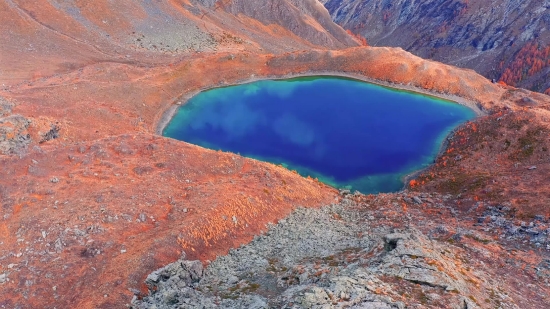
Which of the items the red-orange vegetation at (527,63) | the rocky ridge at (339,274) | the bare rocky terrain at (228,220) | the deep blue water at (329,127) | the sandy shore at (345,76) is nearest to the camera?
the rocky ridge at (339,274)

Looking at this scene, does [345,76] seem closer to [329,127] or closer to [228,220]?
[329,127]

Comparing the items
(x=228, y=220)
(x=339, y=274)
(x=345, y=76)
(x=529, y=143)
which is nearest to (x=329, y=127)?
(x=529, y=143)

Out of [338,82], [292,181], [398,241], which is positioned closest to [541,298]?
[398,241]

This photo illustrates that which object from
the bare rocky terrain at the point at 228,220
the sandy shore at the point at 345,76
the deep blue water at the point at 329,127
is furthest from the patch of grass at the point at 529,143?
the sandy shore at the point at 345,76

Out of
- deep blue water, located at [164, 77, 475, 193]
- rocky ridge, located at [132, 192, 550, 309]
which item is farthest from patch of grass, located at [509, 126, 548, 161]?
rocky ridge, located at [132, 192, 550, 309]

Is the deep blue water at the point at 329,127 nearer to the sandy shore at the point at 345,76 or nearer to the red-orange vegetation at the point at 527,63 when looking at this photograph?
the sandy shore at the point at 345,76

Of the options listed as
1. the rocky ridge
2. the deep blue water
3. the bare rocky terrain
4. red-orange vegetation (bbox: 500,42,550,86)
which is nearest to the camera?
the rocky ridge

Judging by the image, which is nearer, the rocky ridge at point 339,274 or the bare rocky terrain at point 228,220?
the rocky ridge at point 339,274

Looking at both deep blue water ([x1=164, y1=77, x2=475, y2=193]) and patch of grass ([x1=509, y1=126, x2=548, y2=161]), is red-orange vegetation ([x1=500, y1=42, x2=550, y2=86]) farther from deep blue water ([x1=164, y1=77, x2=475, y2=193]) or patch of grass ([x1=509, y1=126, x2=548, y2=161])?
patch of grass ([x1=509, y1=126, x2=548, y2=161])
